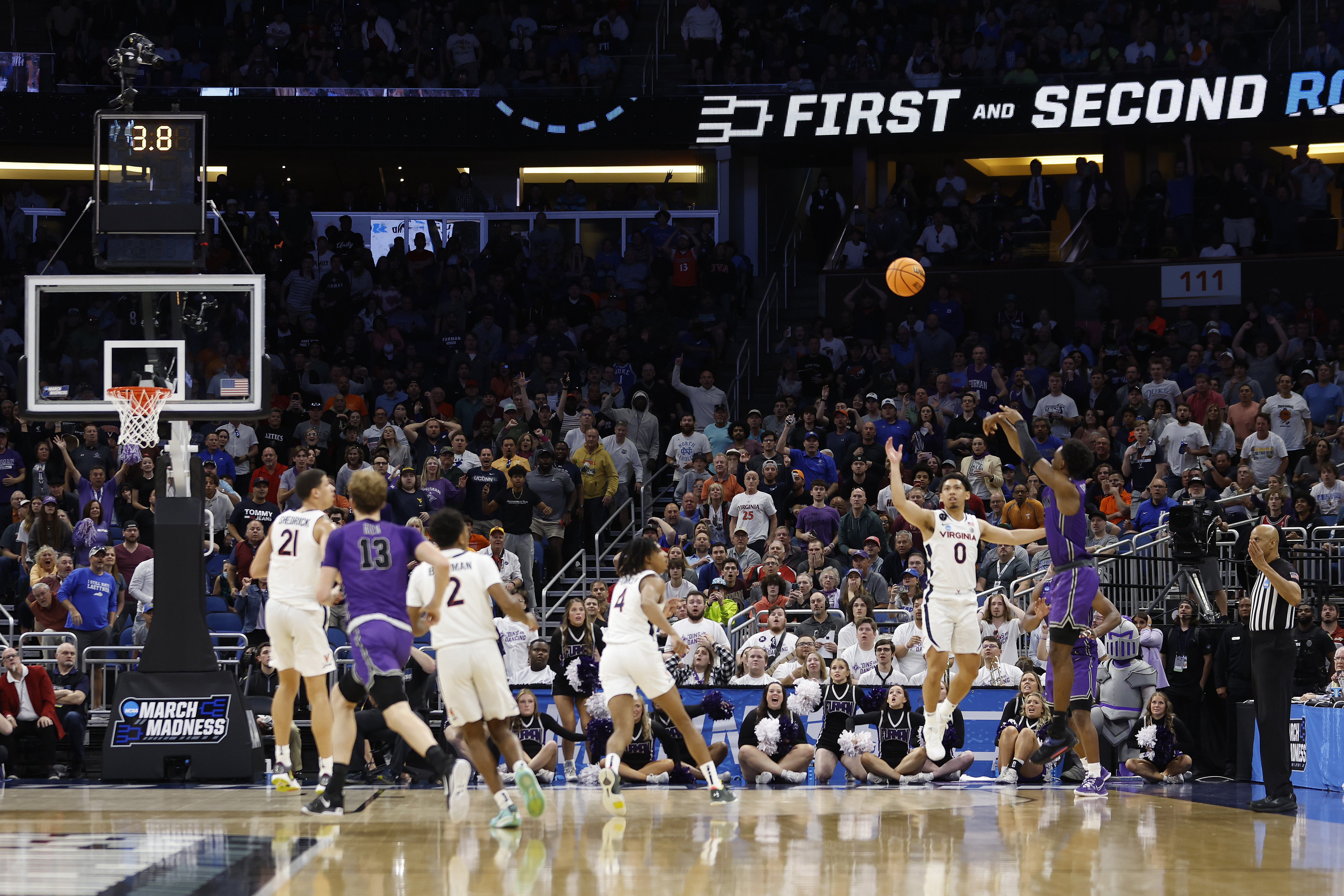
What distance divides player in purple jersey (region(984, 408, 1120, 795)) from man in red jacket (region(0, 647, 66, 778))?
972cm

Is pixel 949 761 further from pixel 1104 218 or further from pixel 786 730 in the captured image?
pixel 1104 218

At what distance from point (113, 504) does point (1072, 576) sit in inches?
501

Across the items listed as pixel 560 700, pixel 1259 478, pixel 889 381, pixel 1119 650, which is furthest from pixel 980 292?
pixel 560 700

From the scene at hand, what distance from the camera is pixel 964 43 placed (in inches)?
1084

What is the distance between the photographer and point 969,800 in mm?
12617

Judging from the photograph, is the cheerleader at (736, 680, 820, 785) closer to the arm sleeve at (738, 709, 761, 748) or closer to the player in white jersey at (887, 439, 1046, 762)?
the arm sleeve at (738, 709, 761, 748)

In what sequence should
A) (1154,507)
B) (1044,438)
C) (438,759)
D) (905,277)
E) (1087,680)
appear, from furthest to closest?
(1044,438) < (905,277) < (1154,507) < (1087,680) < (438,759)

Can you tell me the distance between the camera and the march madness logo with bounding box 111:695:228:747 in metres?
13.7

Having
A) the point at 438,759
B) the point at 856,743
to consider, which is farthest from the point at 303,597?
the point at 856,743

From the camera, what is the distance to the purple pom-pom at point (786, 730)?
1502 cm

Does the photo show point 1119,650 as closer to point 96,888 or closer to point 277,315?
point 96,888

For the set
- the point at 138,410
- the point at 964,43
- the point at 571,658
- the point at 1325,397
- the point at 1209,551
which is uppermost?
the point at 964,43

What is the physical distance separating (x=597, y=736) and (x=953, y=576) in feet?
15.7

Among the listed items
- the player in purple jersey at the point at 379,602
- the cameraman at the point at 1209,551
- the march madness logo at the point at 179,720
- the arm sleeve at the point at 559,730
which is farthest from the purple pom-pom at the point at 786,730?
the march madness logo at the point at 179,720
